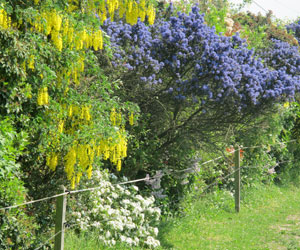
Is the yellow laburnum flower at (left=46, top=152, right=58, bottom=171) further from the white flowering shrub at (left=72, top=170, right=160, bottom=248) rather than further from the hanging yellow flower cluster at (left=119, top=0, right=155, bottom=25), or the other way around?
the hanging yellow flower cluster at (left=119, top=0, right=155, bottom=25)

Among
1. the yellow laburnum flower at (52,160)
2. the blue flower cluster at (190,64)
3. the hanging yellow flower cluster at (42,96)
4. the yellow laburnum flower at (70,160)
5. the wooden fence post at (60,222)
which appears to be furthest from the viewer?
the blue flower cluster at (190,64)

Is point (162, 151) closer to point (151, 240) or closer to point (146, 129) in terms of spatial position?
point (146, 129)

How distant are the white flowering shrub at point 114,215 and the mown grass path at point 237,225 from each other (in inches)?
16.4

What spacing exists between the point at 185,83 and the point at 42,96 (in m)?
3.05

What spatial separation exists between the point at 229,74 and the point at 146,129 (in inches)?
66.8

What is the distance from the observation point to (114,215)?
6.85m

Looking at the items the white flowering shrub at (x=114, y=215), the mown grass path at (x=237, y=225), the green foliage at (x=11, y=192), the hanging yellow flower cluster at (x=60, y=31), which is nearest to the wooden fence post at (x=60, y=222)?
the green foliage at (x=11, y=192)

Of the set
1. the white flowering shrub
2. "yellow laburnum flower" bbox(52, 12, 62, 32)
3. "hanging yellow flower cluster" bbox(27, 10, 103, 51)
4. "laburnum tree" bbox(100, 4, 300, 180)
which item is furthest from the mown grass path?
"yellow laburnum flower" bbox(52, 12, 62, 32)

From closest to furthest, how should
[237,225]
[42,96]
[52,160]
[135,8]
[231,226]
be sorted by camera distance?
[42,96]
[52,160]
[135,8]
[231,226]
[237,225]

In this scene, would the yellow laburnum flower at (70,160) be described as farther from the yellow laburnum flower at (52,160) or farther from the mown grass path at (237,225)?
the mown grass path at (237,225)

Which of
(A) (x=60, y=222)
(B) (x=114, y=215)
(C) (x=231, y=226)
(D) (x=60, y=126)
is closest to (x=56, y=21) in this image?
(D) (x=60, y=126)

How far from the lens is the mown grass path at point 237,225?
7.56m

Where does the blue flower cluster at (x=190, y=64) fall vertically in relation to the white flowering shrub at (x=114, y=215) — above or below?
above

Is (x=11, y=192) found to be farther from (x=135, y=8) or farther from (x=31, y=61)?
(x=135, y=8)
